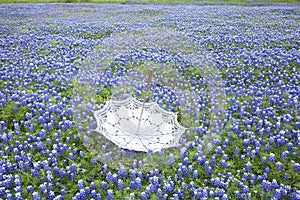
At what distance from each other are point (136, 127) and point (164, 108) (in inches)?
54.3

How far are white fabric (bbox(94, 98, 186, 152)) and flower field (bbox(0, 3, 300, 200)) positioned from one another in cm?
16

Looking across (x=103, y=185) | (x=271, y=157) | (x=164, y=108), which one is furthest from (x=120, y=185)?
(x=164, y=108)

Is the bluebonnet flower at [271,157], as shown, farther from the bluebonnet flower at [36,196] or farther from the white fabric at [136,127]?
the bluebonnet flower at [36,196]

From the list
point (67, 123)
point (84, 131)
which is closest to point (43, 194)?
point (84, 131)

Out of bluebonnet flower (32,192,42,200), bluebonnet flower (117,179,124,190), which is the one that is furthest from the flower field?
bluebonnet flower (32,192,42,200)

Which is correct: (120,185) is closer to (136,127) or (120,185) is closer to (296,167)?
(136,127)

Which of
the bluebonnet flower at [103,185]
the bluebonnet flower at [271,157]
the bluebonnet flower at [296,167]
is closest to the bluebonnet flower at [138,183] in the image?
the bluebonnet flower at [103,185]

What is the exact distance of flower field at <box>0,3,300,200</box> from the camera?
167 inches

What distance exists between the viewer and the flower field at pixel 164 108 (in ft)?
13.9

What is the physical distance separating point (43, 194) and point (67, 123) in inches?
64.3

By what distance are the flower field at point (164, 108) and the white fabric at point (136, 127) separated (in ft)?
0.52

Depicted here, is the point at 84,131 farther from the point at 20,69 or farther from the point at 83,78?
the point at 20,69

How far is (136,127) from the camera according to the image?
4.95m

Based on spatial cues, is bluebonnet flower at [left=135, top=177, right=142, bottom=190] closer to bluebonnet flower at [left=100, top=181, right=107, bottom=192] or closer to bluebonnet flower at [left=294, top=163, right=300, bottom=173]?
bluebonnet flower at [left=100, top=181, right=107, bottom=192]
